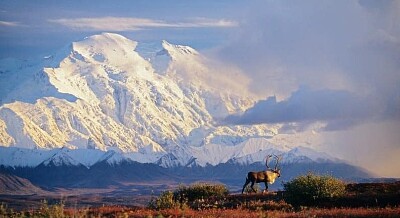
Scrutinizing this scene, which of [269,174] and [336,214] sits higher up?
[269,174]

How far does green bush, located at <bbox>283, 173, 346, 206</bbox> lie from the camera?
157 feet

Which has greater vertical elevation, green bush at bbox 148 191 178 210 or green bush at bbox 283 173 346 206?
green bush at bbox 283 173 346 206

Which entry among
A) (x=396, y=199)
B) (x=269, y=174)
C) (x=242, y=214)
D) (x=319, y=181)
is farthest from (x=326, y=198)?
(x=269, y=174)

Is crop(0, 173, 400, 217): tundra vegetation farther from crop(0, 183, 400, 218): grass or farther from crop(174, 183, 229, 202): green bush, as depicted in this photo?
crop(174, 183, 229, 202): green bush

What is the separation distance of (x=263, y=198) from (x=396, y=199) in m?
8.86

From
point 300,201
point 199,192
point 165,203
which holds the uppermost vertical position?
point 199,192

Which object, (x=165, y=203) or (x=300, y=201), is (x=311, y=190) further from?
(x=165, y=203)

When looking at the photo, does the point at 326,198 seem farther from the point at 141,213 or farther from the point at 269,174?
the point at 269,174

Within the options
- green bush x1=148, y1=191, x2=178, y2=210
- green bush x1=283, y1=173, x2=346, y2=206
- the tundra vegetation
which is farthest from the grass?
green bush x1=283, y1=173, x2=346, y2=206

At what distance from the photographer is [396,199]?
1842 inches

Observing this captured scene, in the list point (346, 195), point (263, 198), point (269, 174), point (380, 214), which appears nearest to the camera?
point (380, 214)

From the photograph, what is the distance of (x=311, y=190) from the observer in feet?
157

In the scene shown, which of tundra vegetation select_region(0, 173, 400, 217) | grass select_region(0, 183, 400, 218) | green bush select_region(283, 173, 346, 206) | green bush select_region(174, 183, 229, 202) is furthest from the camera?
green bush select_region(174, 183, 229, 202)

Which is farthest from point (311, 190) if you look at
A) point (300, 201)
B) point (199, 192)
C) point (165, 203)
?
point (199, 192)
